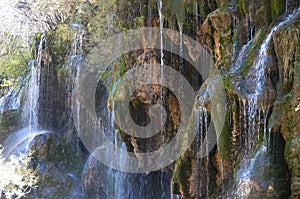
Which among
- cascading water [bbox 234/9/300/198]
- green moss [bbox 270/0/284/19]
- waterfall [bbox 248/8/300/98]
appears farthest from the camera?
green moss [bbox 270/0/284/19]

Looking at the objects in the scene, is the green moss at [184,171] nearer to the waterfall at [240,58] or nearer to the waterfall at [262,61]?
the waterfall at [240,58]

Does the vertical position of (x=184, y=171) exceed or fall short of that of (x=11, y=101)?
it falls short

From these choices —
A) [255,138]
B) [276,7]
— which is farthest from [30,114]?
[255,138]

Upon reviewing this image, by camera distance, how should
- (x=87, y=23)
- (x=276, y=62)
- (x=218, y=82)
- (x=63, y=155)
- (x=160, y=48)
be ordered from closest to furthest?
(x=276, y=62) → (x=218, y=82) → (x=160, y=48) → (x=87, y=23) → (x=63, y=155)

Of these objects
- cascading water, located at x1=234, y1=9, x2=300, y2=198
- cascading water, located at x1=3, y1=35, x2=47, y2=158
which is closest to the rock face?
cascading water, located at x1=234, y1=9, x2=300, y2=198

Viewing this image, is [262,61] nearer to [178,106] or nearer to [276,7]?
[276,7]

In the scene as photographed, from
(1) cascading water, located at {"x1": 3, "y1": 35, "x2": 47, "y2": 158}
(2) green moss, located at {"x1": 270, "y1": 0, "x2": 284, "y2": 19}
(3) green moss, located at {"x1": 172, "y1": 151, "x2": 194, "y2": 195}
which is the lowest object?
(3) green moss, located at {"x1": 172, "y1": 151, "x2": 194, "y2": 195}

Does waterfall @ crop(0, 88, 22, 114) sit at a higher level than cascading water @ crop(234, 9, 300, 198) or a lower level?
higher

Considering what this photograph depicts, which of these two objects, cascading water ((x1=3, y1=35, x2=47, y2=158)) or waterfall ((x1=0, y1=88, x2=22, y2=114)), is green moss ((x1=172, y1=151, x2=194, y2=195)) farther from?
waterfall ((x1=0, y1=88, x2=22, y2=114))

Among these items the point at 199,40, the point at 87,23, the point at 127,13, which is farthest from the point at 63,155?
the point at 199,40

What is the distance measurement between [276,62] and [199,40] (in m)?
3.71

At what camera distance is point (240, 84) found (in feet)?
28.3

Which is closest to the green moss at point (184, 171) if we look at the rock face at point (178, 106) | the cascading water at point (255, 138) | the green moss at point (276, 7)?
the rock face at point (178, 106)

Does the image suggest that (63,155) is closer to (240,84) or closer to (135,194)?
(135,194)
